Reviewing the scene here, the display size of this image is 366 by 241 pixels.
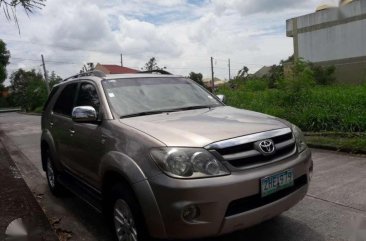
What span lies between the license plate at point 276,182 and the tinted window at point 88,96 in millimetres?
1988

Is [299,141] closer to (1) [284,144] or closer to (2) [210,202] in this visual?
→ (1) [284,144]

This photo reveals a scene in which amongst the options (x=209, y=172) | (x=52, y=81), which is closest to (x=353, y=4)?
(x=209, y=172)

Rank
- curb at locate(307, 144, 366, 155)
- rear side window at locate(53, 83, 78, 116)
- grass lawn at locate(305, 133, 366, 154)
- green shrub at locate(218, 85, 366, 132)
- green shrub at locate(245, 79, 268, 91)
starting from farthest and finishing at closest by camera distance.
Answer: green shrub at locate(245, 79, 268, 91), green shrub at locate(218, 85, 366, 132), grass lawn at locate(305, 133, 366, 154), curb at locate(307, 144, 366, 155), rear side window at locate(53, 83, 78, 116)

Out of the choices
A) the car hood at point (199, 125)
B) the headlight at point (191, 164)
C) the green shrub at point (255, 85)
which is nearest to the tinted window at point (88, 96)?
the car hood at point (199, 125)

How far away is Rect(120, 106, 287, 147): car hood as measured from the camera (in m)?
3.37

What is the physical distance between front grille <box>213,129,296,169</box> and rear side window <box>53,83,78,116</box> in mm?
2681

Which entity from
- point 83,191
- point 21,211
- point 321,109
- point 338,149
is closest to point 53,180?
point 21,211

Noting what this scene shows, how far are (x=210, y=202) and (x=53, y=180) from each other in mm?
3721

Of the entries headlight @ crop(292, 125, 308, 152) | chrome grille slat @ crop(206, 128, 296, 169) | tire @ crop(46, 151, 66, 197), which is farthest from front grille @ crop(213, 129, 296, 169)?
tire @ crop(46, 151, 66, 197)

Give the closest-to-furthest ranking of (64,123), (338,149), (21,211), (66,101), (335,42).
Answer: (21,211), (64,123), (66,101), (338,149), (335,42)

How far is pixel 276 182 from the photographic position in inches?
137

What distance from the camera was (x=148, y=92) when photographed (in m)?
4.70

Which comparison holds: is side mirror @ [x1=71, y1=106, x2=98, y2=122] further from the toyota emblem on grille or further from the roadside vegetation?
the roadside vegetation

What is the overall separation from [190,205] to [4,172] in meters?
6.18
